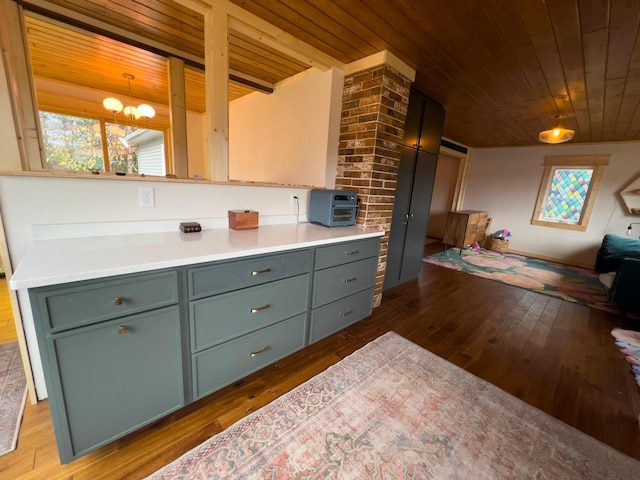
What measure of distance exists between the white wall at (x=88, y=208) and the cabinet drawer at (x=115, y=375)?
68cm

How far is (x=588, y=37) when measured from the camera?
5.82 ft

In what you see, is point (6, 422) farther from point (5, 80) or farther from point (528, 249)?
point (528, 249)

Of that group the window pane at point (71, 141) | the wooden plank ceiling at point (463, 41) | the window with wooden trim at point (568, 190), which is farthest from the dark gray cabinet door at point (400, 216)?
the window pane at point (71, 141)

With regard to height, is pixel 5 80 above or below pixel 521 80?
below

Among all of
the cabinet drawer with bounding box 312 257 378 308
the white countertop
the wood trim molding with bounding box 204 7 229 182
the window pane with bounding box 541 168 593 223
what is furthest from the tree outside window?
the window pane with bounding box 541 168 593 223

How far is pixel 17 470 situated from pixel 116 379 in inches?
23.6

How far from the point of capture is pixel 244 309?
1483 millimetres

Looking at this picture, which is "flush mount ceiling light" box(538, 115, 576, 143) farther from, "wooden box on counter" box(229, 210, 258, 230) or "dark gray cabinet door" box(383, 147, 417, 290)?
"wooden box on counter" box(229, 210, 258, 230)

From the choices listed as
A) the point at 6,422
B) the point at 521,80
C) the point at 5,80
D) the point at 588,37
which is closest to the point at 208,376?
the point at 6,422

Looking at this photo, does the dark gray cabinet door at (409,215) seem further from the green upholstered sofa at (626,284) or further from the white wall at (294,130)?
the green upholstered sofa at (626,284)

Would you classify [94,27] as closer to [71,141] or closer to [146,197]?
[146,197]

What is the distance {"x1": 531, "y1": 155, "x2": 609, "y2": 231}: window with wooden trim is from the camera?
4.94m

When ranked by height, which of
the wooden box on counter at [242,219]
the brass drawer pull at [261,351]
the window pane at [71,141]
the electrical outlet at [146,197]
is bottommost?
the brass drawer pull at [261,351]

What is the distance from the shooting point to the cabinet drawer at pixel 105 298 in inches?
37.4
